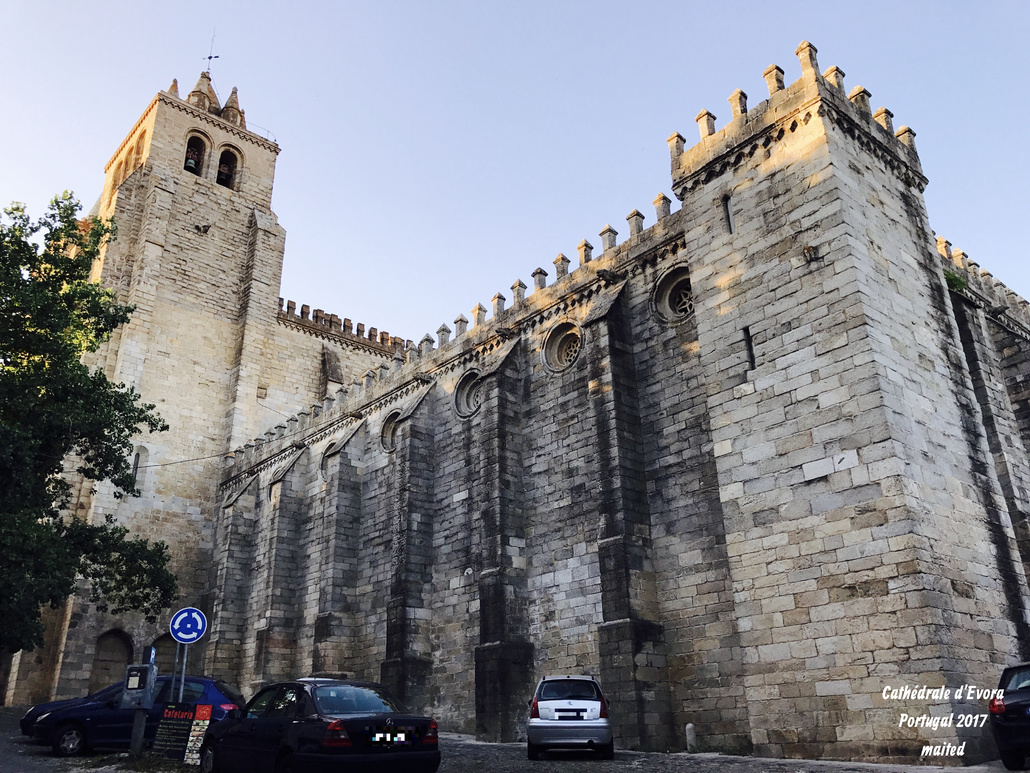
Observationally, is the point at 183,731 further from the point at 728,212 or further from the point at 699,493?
the point at 728,212

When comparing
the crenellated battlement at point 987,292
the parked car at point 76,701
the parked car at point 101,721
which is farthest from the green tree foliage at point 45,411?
the crenellated battlement at point 987,292

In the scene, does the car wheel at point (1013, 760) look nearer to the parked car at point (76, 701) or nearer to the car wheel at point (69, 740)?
the parked car at point (76, 701)

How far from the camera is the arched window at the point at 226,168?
37.2m

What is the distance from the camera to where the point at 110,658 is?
2711 cm

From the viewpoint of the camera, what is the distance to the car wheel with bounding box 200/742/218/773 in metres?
9.72

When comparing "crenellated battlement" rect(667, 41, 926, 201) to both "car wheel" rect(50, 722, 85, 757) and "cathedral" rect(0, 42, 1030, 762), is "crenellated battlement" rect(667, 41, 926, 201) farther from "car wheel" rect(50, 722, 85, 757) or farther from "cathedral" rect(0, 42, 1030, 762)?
"car wheel" rect(50, 722, 85, 757)

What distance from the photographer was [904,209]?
47.6 feet

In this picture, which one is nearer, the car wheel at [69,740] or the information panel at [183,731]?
the information panel at [183,731]

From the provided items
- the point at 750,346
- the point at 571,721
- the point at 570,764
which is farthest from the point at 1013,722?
the point at 750,346

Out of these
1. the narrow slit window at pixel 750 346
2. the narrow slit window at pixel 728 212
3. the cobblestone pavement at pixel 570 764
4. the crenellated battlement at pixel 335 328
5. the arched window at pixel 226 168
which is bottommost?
the cobblestone pavement at pixel 570 764

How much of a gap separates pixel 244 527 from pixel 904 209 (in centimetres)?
2340

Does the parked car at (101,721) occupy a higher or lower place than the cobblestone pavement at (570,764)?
higher

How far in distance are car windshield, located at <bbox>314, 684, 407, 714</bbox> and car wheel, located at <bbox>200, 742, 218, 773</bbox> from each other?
2255mm

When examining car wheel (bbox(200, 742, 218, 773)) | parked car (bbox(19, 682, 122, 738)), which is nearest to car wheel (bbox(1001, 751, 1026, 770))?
car wheel (bbox(200, 742, 218, 773))
